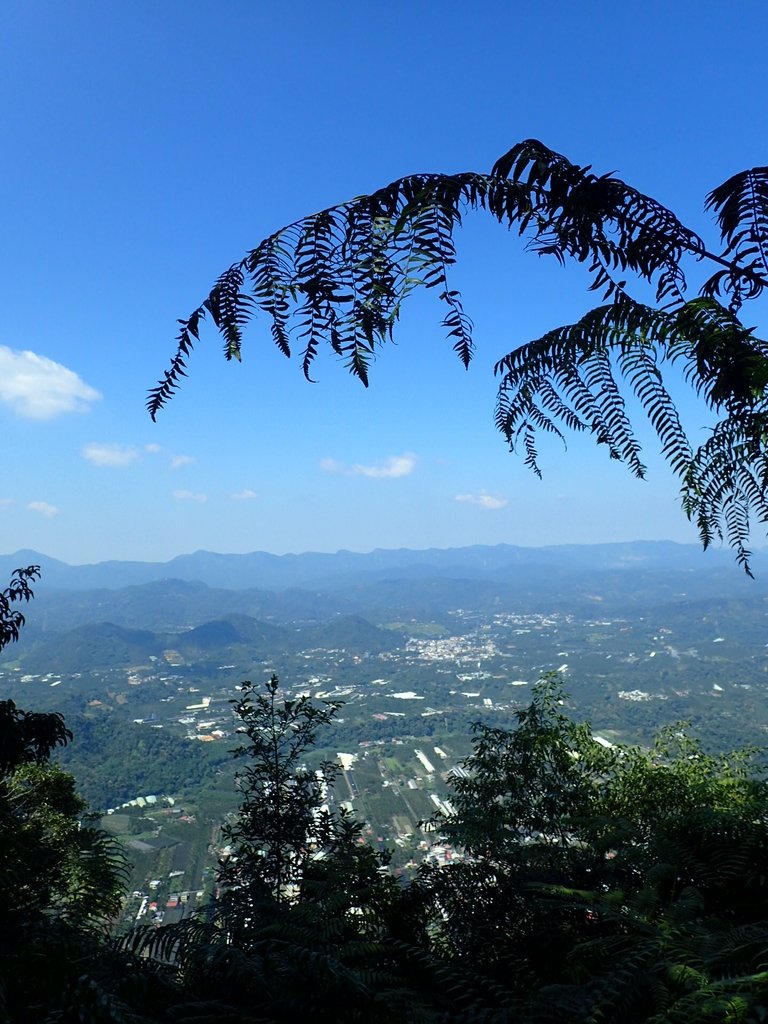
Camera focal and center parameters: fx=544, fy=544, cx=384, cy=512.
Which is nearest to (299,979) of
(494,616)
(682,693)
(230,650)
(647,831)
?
(647,831)

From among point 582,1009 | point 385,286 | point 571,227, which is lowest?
point 582,1009

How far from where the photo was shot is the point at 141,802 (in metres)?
45.9

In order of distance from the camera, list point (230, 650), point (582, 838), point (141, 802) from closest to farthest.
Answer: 1. point (582, 838)
2. point (141, 802)
3. point (230, 650)

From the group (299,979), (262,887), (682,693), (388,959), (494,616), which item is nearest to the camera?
(299,979)

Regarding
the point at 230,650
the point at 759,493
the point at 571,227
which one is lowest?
the point at 230,650

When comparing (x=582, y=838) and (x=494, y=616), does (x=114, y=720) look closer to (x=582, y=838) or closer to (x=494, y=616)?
(x=582, y=838)

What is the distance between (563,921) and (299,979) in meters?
2.06

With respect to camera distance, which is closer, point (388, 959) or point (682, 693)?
point (388, 959)

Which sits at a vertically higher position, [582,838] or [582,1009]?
[582,1009]

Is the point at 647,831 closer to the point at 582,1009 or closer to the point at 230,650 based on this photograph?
the point at 582,1009

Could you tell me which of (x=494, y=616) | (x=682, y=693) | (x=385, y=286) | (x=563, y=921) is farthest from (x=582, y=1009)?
(x=494, y=616)

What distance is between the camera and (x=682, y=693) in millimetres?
79125

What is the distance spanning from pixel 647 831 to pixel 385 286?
18.6 feet

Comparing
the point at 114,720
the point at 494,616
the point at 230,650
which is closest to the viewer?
the point at 114,720
